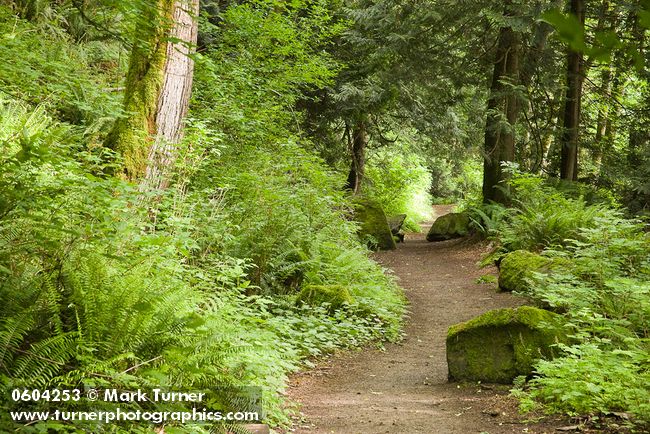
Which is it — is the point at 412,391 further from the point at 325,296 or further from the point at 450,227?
the point at 450,227

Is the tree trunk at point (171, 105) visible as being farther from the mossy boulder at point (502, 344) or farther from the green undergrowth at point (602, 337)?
the green undergrowth at point (602, 337)

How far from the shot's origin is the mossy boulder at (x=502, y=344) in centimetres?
578

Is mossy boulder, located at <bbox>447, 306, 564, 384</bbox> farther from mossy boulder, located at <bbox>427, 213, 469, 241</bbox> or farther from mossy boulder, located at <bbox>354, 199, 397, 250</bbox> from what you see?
mossy boulder, located at <bbox>427, 213, 469, 241</bbox>

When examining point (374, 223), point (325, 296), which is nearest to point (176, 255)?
point (325, 296)

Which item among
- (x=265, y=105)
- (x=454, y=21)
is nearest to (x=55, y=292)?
(x=265, y=105)

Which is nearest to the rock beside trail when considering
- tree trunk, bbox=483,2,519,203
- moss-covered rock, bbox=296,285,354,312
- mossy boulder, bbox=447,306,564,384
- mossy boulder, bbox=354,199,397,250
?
mossy boulder, bbox=354,199,397,250

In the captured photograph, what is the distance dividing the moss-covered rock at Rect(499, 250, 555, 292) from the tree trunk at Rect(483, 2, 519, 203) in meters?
4.98

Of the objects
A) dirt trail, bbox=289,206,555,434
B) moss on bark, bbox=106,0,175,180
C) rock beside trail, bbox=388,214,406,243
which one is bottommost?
dirt trail, bbox=289,206,555,434

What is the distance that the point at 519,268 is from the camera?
417 inches

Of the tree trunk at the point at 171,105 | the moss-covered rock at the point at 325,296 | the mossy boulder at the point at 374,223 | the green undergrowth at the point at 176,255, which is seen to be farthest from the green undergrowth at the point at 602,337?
the mossy boulder at the point at 374,223

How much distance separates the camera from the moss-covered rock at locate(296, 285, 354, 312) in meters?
8.20

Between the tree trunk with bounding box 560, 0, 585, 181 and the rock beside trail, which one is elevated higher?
the tree trunk with bounding box 560, 0, 585, 181

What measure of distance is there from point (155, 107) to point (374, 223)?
1137cm

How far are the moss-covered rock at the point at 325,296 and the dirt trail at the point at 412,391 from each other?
35.0 inches
